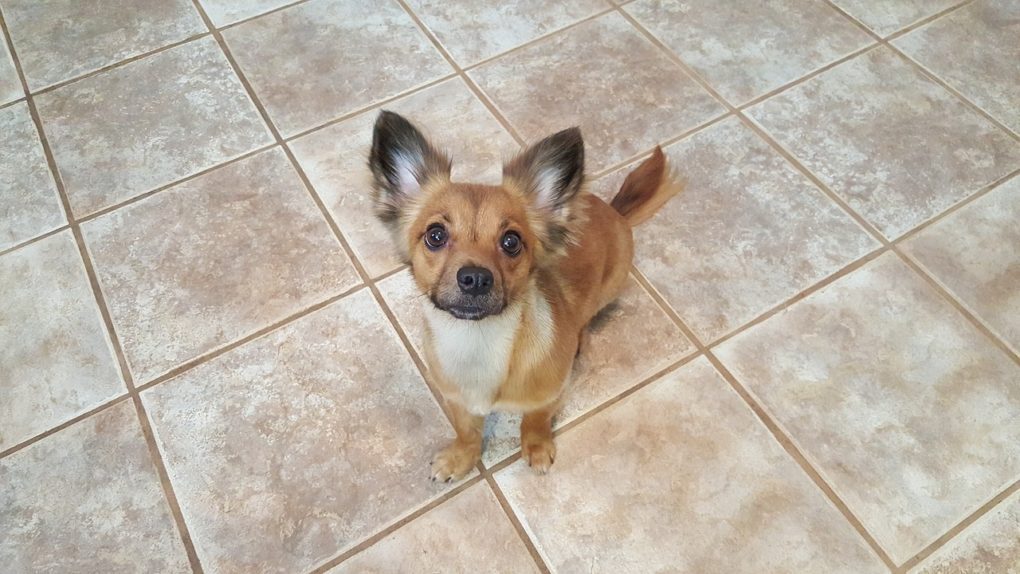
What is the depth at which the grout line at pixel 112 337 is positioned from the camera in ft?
4.33

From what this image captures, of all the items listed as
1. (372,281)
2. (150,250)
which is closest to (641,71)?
(372,281)

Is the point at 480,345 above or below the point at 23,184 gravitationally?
above

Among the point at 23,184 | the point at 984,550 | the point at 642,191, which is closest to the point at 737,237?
the point at 642,191

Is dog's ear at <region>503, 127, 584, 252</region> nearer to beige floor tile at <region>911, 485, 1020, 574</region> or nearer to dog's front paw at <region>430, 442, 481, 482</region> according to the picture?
dog's front paw at <region>430, 442, 481, 482</region>

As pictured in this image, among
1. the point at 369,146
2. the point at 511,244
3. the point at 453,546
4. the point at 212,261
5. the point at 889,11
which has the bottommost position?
the point at 453,546

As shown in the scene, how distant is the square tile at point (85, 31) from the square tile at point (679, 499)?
65.9 inches

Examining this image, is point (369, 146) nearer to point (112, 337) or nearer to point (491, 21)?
point (491, 21)

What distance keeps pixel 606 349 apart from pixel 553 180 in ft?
1.67

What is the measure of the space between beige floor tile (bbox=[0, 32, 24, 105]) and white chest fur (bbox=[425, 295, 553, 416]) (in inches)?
62.2

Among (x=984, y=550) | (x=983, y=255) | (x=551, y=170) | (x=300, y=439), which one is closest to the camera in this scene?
(x=551, y=170)

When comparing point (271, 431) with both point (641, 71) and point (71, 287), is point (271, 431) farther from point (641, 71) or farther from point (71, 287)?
point (641, 71)

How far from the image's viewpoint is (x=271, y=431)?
1.42 metres

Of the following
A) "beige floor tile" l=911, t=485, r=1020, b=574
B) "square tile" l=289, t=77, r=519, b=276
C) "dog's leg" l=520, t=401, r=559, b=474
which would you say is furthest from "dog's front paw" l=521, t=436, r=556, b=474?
"beige floor tile" l=911, t=485, r=1020, b=574

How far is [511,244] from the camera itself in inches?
43.4
